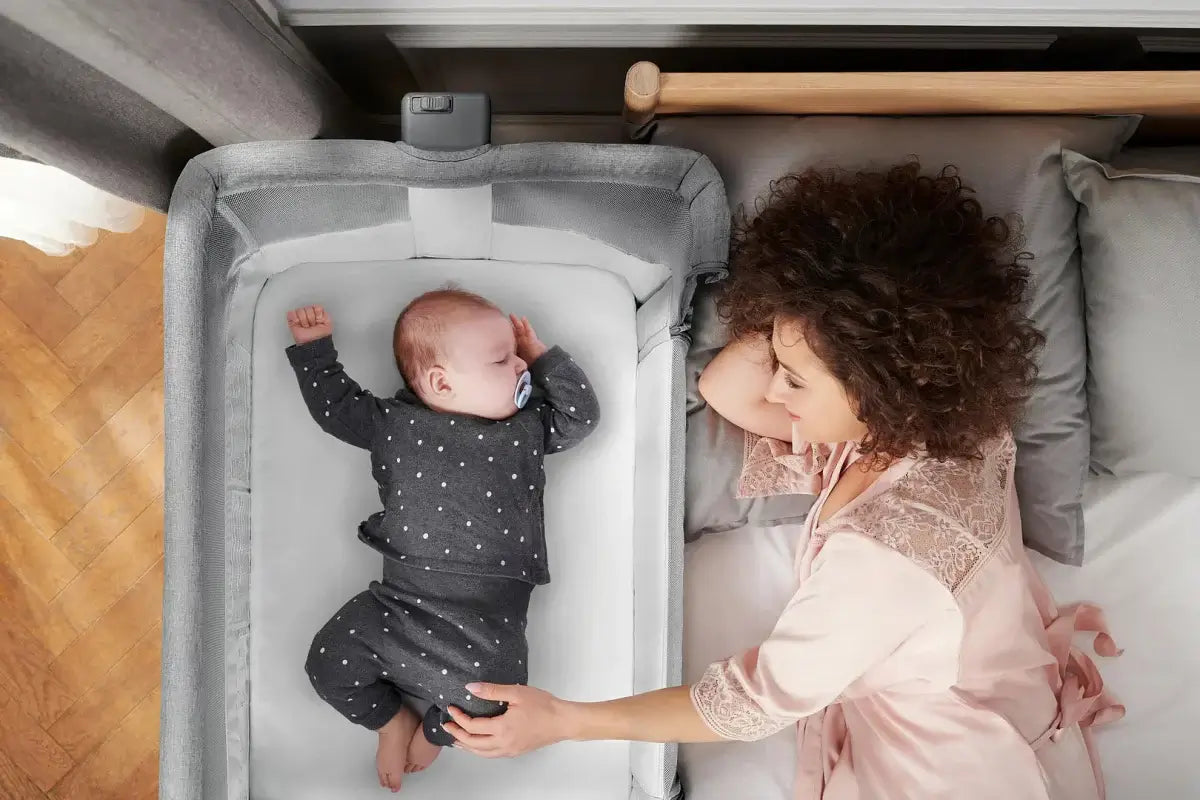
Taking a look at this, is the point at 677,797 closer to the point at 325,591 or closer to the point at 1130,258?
the point at 325,591

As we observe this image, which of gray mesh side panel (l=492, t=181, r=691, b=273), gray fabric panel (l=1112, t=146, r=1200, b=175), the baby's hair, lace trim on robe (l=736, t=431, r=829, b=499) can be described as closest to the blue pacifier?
the baby's hair

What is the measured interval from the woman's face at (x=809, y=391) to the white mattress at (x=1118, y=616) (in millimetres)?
309

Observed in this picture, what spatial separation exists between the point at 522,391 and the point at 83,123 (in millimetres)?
621

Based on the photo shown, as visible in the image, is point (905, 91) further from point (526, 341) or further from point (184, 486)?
point (184, 486)

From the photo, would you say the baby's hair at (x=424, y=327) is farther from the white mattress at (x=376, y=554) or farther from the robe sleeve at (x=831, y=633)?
the robe sleeve at (x=831, y=633)

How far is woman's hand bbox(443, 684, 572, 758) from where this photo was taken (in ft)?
3.21

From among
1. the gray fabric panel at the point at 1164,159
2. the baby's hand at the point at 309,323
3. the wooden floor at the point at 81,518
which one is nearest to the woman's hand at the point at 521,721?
the baby's hand at the point at 309,323

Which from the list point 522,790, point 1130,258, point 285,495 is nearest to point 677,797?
point 522,790

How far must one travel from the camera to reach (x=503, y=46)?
1.19 m

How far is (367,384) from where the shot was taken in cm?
125

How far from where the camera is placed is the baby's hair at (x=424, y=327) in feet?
3.74

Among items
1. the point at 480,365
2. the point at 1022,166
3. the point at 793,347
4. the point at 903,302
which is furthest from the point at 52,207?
the point at 1022,166

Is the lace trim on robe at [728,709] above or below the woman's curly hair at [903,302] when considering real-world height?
below

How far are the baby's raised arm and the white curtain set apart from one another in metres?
0.26
